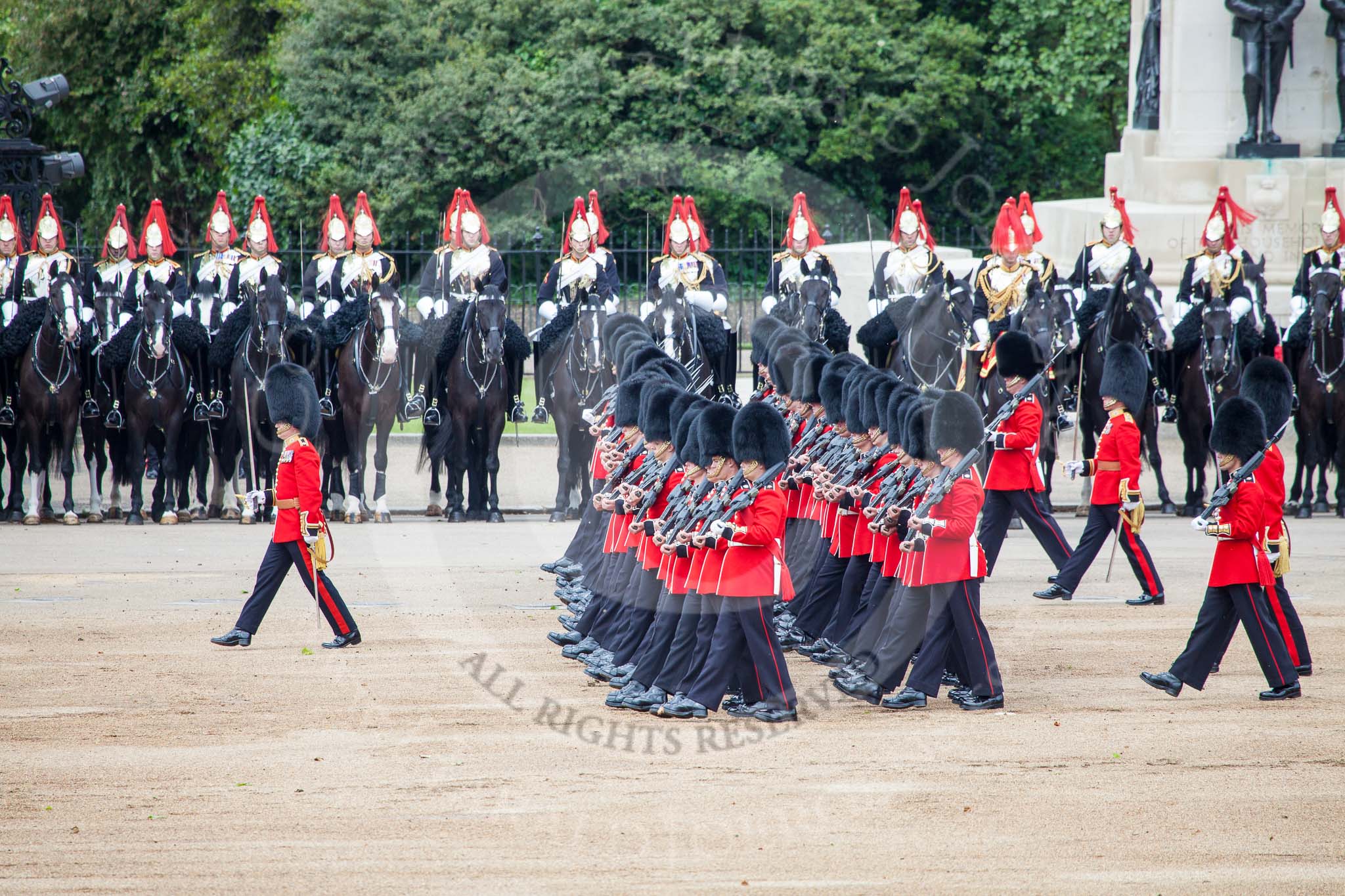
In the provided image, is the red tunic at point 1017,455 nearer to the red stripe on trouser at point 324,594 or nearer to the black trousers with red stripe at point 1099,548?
the black trousers with red stripe at point 1099,548

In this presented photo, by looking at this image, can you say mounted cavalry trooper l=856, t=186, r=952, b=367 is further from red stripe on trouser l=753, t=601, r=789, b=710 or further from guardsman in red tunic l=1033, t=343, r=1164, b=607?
red stripe on trouser l=753, t=601, r=789, b=710

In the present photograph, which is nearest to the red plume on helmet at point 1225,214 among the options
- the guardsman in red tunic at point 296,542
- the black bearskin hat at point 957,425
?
the black bearskin hat at point 957,425

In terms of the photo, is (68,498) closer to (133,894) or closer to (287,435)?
(287,435)

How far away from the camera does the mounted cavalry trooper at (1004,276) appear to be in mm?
13438

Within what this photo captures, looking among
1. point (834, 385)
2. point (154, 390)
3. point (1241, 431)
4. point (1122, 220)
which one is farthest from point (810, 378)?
point (154, 390)

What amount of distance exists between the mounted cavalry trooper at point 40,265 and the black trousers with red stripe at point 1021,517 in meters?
7.31

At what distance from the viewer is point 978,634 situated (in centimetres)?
762

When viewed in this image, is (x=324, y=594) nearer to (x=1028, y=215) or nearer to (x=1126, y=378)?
(x=1126, y=378)

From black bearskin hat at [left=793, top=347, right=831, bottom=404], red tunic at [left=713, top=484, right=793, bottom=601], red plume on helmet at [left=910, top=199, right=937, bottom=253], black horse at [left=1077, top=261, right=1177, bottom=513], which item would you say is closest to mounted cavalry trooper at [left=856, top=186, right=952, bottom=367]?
red plume on helmet at [left=910, top=199, right=937, bottom=253]

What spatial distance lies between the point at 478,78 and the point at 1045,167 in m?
9.68

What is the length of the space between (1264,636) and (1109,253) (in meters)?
6.80

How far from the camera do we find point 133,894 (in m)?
5.43

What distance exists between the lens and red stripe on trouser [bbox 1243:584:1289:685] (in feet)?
25.2

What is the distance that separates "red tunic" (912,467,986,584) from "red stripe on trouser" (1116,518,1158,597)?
8.24ft
